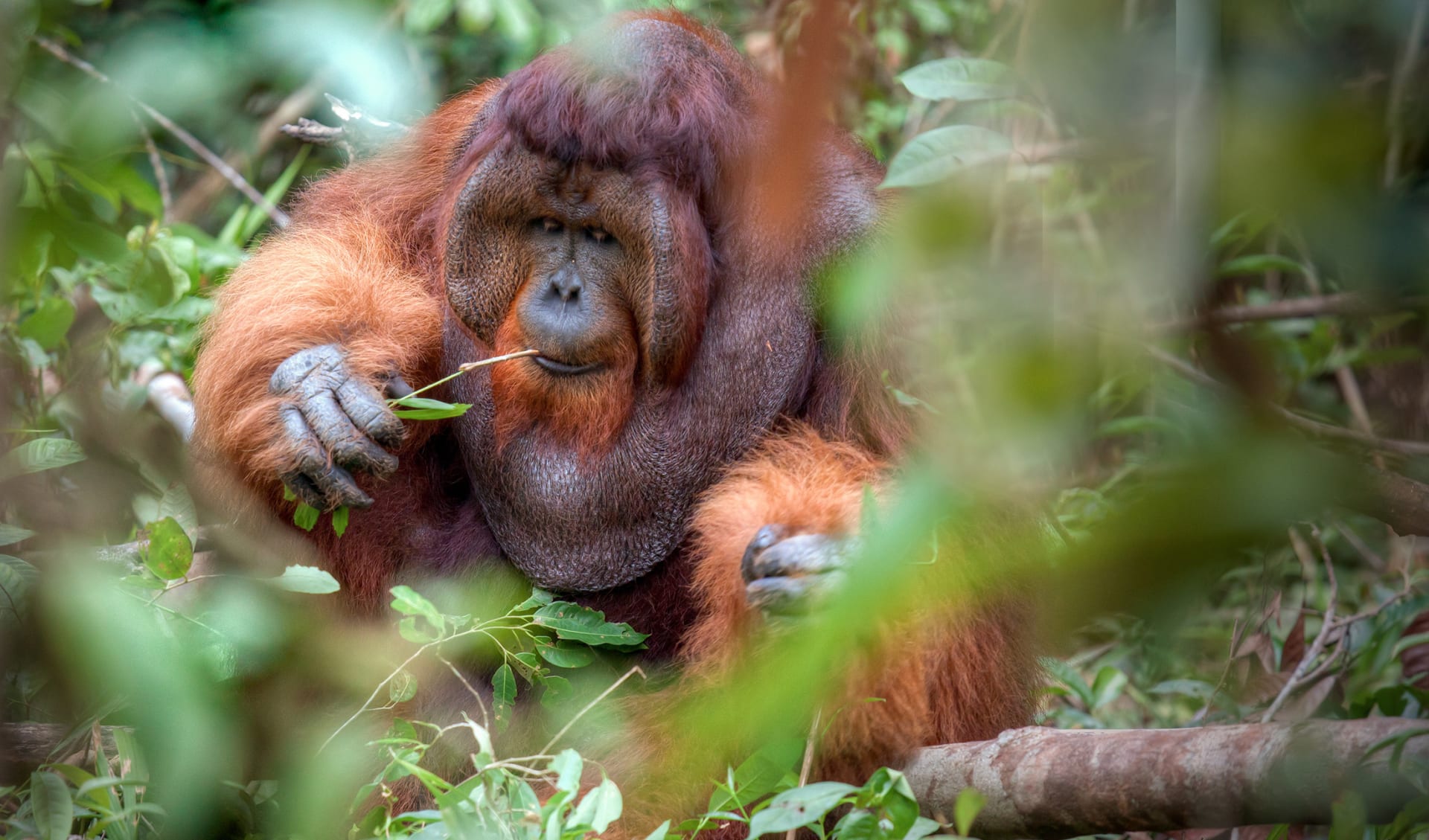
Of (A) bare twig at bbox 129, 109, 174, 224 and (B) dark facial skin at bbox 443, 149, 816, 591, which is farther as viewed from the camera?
(A) bare twig at bbox 129, 109, 174, 224

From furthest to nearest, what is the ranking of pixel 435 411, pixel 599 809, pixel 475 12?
pixel 475 12 → pixel 435 411 → pixel 599 809

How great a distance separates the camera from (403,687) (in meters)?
2.32

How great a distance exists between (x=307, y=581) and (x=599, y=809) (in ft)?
2.75

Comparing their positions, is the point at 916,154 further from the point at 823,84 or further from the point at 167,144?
the point at 167,144

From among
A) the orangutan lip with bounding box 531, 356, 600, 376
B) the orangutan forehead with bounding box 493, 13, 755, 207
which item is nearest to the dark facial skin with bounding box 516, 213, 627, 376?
the orangutan lip with bounding box 531, 356, 600, 376

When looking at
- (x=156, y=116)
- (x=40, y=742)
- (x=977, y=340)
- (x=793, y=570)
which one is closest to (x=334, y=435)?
(x=40, y=742)

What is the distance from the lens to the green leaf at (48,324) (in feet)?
10.1

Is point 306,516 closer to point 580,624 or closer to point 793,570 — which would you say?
point 580,624

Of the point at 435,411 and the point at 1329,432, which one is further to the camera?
the point at 435,411

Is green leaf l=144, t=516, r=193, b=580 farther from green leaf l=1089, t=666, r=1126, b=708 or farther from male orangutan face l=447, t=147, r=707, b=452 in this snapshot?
green leaf l=1089, t=666, r=1126, b=708

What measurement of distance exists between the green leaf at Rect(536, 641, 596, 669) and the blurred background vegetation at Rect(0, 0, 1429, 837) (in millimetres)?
50

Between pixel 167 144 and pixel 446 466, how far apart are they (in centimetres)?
286

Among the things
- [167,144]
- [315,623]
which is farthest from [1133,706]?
[167,144]

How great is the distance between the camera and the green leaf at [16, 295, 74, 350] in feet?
10.1
